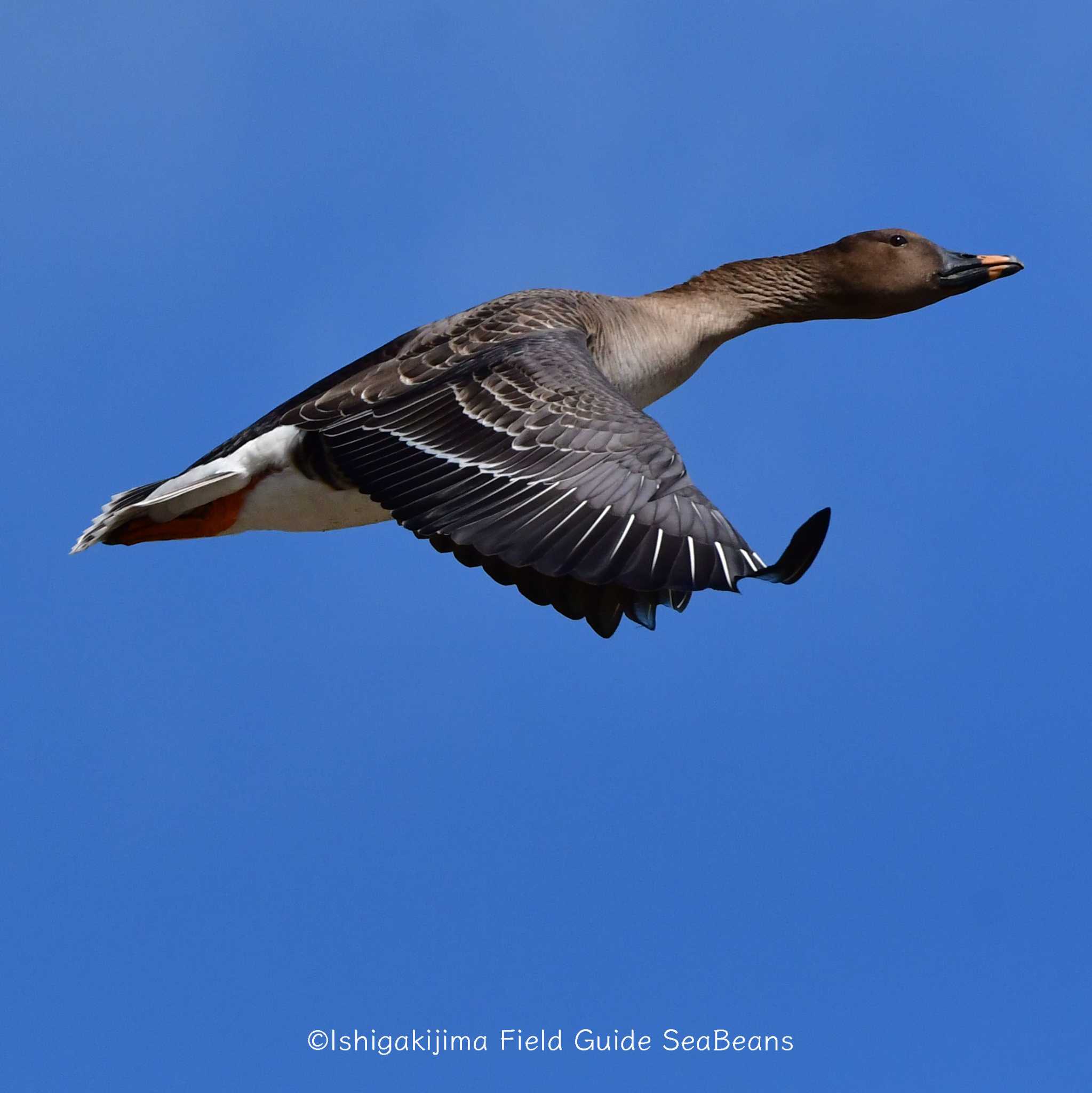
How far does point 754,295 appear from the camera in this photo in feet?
37.8

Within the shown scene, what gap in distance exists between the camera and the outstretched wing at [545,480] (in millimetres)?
7285

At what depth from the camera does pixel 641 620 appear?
8445 mm

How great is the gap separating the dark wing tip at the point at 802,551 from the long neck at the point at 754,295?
14.8ft

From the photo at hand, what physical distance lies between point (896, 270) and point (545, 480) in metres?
4.83

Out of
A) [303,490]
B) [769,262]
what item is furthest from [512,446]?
[769,262]

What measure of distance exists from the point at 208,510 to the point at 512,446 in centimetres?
261

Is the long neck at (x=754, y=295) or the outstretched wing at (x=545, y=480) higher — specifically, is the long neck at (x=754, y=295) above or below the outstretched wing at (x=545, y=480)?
above

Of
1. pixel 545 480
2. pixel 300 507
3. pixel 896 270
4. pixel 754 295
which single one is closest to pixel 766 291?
pixel 754 295

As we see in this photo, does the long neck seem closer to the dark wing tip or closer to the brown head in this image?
the brown head

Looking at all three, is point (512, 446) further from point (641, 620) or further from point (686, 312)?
point (686, 312)

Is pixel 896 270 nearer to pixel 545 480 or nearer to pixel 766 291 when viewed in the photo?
pixel 766 291

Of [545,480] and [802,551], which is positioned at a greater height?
[545,480]

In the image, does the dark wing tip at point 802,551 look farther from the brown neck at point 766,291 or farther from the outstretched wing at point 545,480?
the brown neck at point 766,291

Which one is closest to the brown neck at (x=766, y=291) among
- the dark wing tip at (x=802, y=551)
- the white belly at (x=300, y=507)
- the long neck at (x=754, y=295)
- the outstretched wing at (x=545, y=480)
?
the long neck at (x=754, y=295)
